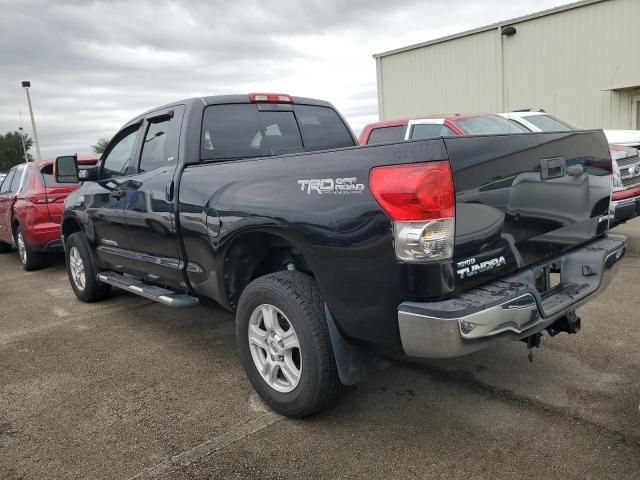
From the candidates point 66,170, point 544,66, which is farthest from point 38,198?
point 544,66

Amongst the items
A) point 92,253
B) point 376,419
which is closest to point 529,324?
point 376,419

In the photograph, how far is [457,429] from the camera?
2.86 m

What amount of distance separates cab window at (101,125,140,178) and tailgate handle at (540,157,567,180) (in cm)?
334

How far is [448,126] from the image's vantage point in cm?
763

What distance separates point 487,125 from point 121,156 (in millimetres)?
5197

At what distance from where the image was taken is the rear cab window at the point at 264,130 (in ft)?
13.0

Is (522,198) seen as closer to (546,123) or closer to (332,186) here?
(332,186)

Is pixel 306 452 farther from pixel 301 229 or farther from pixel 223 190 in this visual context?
pixel 223 190

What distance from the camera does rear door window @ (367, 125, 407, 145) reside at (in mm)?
8242

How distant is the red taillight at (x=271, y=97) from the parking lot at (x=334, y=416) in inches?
78.4

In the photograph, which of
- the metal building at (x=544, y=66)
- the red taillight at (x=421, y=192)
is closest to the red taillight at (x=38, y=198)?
the red taillight at (x=421, y=192)

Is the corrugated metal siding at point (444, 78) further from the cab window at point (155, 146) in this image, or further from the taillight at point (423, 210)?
the taillight at point (423, 210)

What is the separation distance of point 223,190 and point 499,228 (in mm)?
1636

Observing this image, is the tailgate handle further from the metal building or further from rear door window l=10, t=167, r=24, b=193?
the metal building
